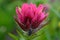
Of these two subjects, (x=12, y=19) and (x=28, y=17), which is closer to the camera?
(x=28, y=17)

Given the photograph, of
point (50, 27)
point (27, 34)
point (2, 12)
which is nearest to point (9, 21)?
point (2, 12)

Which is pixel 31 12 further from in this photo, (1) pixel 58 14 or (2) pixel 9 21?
(2) pixel 9 21

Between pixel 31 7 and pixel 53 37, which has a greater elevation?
pixel 31 7

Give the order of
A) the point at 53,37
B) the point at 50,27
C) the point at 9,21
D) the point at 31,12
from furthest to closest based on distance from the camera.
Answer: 1. the point at 9,21
2. the point at 50,27
3. the point at 53,37
4. the point at 31,12

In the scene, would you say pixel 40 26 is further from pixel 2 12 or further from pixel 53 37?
pixel 2 12

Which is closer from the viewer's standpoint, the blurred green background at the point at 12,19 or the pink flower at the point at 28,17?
the pink flower at the point at 28,17

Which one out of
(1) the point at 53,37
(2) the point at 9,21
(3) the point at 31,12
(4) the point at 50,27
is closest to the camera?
(3) the point at 31,12

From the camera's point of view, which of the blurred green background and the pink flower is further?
the blurred green background

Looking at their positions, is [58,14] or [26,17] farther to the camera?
[58,14]

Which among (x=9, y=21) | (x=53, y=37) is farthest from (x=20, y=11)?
(x=9, y=21)
